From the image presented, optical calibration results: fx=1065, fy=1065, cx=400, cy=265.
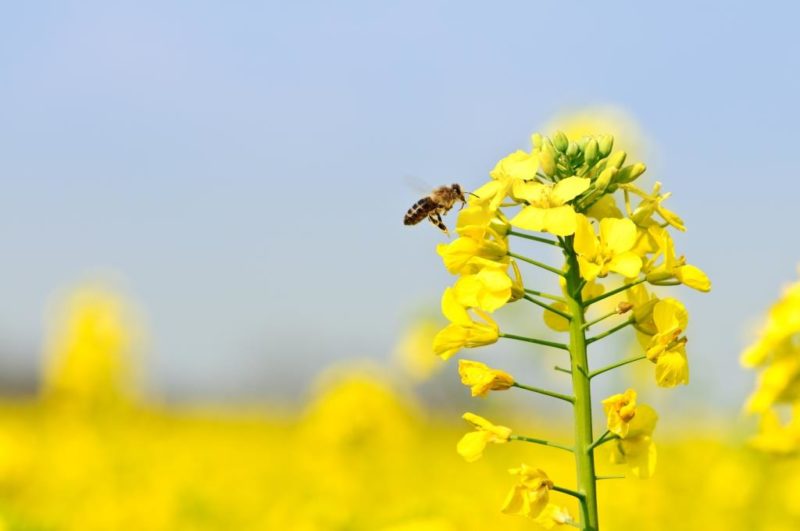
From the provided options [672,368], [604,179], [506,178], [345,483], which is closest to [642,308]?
[672,368]

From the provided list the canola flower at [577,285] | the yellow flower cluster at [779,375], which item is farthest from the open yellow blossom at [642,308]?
the yellow flower cluster at [779,375]

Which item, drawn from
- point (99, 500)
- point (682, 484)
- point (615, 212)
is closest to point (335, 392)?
point (99, 500)

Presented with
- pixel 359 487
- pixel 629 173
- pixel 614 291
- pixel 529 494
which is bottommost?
pixel 529 494

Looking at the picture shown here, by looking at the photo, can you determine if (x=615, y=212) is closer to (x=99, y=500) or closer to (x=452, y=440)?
(x=99, y=500)

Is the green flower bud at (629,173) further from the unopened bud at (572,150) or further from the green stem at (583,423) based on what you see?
the green stem at (583,423)

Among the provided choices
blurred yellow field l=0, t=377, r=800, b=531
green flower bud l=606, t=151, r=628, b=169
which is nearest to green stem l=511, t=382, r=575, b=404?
green flower bud l=606, t=151, r=628, b=169

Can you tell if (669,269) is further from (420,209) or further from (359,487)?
(359,487)

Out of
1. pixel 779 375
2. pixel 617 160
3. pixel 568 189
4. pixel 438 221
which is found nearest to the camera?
pixel 568 189
